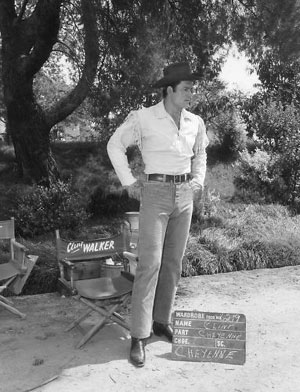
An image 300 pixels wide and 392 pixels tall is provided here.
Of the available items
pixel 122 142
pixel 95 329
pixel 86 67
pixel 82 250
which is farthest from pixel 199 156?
pixel 86 67

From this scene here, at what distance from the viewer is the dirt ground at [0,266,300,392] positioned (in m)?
3.42

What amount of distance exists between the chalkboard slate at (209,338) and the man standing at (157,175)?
256 millimetres

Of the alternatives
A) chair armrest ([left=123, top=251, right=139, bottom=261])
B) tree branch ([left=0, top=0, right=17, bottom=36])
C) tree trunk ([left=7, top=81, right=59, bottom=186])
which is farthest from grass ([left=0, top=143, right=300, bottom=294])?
tree branch ([left=0, top=0, right=17, bottom=36])

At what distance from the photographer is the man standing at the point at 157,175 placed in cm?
379

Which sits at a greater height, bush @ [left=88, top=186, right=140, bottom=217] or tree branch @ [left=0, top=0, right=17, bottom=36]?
tree branch @ [left=0, top=0, right=17, bottom=36]

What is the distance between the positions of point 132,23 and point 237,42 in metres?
1.80

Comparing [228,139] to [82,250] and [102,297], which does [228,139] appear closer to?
[82,250]

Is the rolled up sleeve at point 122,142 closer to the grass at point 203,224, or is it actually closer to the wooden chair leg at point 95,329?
the wooden chair leg at point 95,329

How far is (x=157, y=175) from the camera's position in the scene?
387cm

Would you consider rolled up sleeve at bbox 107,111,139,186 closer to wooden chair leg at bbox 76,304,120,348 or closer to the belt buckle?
the belt buckle

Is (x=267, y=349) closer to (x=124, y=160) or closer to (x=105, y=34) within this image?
(x=124, y=160)

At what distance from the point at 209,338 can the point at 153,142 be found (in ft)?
5.22

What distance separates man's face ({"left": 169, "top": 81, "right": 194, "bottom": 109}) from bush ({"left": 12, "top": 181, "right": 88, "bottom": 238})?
3.96m

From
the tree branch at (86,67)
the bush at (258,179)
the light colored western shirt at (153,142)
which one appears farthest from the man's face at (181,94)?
the bush at (258,179)
